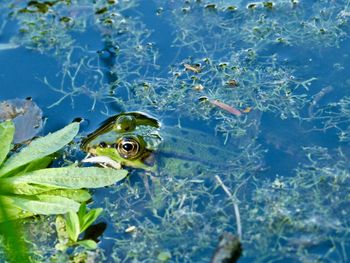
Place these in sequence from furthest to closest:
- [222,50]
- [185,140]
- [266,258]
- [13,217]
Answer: [222,50]
[185,140]
[13,217]
[266,258]

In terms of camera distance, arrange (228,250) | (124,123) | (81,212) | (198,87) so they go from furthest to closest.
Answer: (198,87) < (124,123) < (81,212) < (228,250)

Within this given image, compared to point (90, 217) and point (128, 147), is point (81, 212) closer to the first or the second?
point (90, 217)

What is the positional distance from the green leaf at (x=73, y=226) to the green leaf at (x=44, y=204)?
0.14 ft

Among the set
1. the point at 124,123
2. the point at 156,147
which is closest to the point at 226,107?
the point at 156,147

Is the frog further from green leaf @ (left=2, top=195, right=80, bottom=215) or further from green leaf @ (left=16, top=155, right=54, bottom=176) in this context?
green leaf @ (left=2, top=195, right=80, bottom=215)

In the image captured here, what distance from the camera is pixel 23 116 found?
541cm

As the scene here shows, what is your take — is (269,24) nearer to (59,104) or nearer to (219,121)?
(219,121)

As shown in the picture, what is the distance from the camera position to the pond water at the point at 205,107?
175 inches

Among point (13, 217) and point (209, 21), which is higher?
point (209, 21)

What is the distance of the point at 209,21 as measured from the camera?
6.19m

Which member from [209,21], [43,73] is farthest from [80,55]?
[209,21]

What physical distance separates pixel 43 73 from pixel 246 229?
242 cm

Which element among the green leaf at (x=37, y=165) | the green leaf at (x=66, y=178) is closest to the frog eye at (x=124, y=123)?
the green leaf at (x=66, y=178)

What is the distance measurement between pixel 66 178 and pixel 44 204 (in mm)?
234
